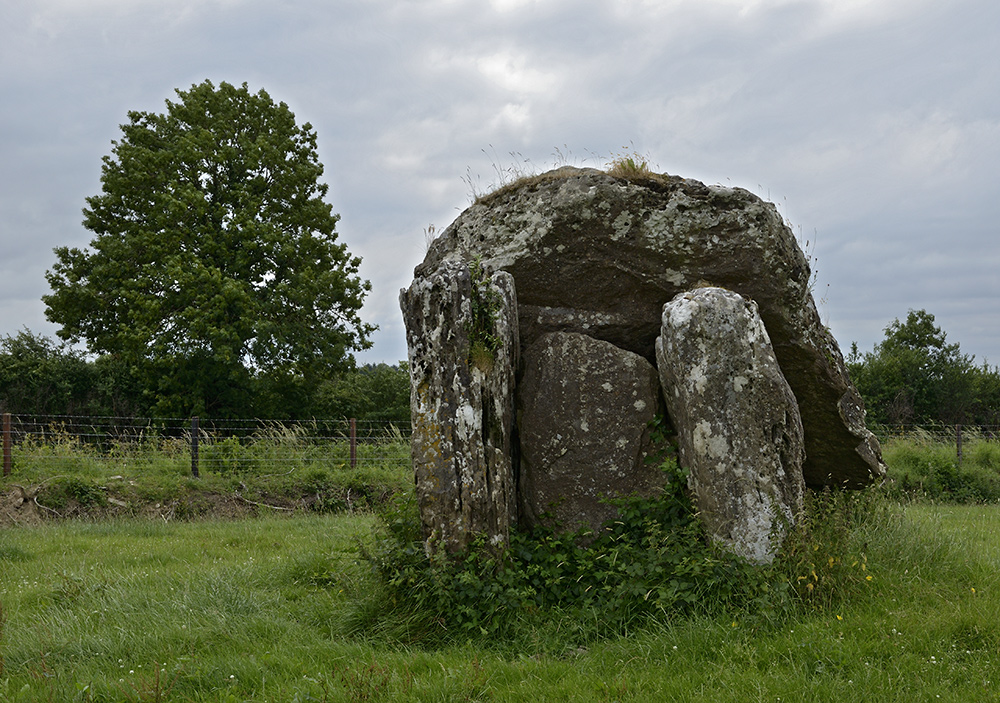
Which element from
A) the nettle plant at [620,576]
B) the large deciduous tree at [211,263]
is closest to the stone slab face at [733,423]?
the nettle plant at [620,576]

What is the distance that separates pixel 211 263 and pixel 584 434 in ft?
63.6

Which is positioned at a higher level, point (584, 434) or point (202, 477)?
point (584, 434)

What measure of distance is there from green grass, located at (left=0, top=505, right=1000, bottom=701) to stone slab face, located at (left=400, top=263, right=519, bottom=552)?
0.91 metres

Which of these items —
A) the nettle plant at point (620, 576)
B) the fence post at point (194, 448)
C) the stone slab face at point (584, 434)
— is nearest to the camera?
the nettle plant at point (620, 576)

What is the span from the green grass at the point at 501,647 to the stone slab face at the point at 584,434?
1.18 metres

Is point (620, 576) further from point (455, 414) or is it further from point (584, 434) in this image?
point (455, 414)

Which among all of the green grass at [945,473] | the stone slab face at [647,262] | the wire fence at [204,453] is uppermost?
the stone slab face at [647,262]

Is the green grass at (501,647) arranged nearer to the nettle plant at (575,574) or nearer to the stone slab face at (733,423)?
the nettle plant at (575,574)

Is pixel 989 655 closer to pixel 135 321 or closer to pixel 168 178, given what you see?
pixel 135 321

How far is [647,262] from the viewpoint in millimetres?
7219

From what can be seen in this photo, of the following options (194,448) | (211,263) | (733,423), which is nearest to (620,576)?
(733,423)

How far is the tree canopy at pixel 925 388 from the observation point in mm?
35594

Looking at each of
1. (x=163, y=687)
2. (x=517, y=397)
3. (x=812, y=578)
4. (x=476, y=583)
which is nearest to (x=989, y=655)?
(x=812, y=578)

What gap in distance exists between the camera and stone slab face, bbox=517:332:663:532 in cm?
666
